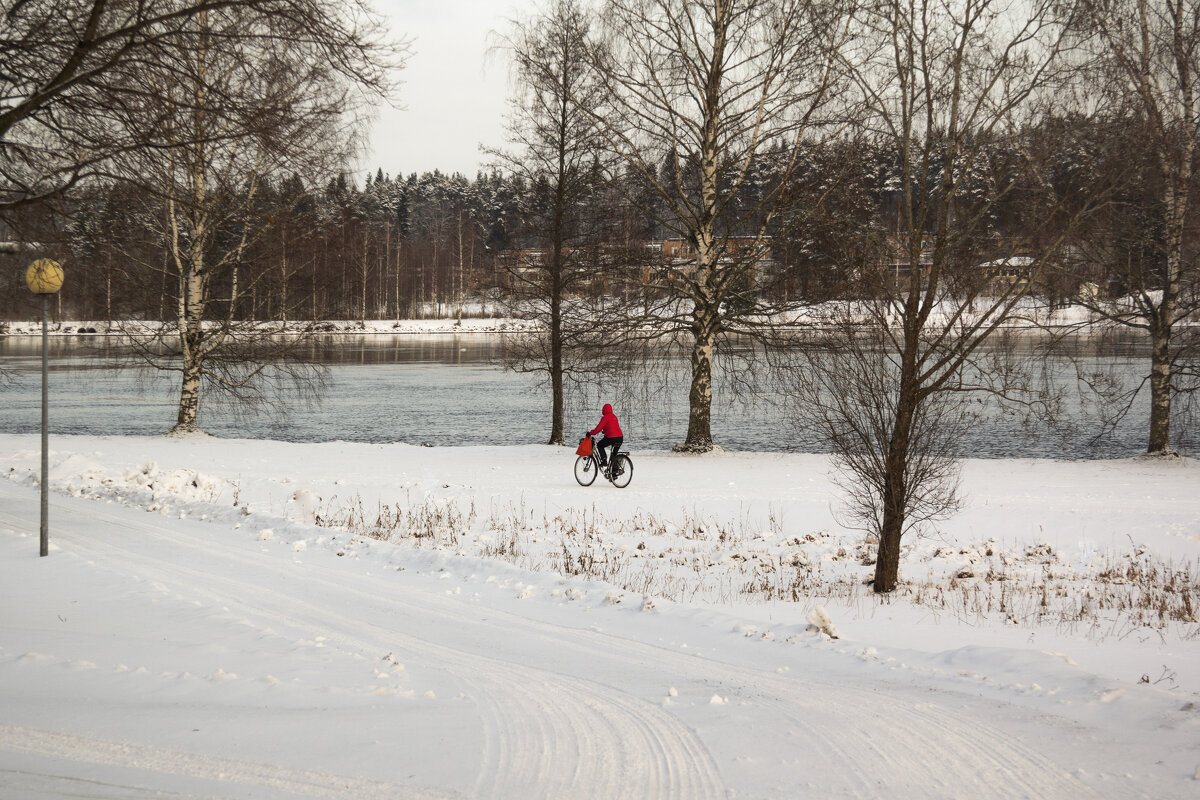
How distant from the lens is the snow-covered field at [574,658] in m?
4.24

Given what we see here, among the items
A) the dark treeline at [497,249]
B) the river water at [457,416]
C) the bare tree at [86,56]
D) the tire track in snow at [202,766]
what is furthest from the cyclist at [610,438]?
the tire track in snow at [202,766]

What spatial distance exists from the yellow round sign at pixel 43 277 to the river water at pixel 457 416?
15617mm

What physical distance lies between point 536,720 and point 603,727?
37 cm

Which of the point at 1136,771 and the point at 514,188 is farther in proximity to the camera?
the point at 514,188

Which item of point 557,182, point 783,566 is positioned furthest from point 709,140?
point 783,566

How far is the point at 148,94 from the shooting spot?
6.29 metres

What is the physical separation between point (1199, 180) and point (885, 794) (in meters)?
20.0

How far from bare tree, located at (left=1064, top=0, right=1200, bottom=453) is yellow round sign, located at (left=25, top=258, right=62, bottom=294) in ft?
55.4

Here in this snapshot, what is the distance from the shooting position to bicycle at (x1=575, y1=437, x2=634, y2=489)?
17.4 m

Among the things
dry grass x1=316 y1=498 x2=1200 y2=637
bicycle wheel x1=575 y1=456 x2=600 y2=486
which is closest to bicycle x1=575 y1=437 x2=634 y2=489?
bicycle wheel x1=575 y1=456 x2=600 y2=486

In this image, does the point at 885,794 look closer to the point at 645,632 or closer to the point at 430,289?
Result: the point at 645,632

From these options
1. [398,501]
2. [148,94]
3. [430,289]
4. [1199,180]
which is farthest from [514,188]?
[430,289]

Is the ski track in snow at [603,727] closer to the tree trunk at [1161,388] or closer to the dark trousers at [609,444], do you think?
the dark trousers at [609,444]

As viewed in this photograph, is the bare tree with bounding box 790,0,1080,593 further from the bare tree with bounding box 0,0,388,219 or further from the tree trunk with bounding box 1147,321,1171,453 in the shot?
the tree trunk with bounding box 1147,321,1171,453
